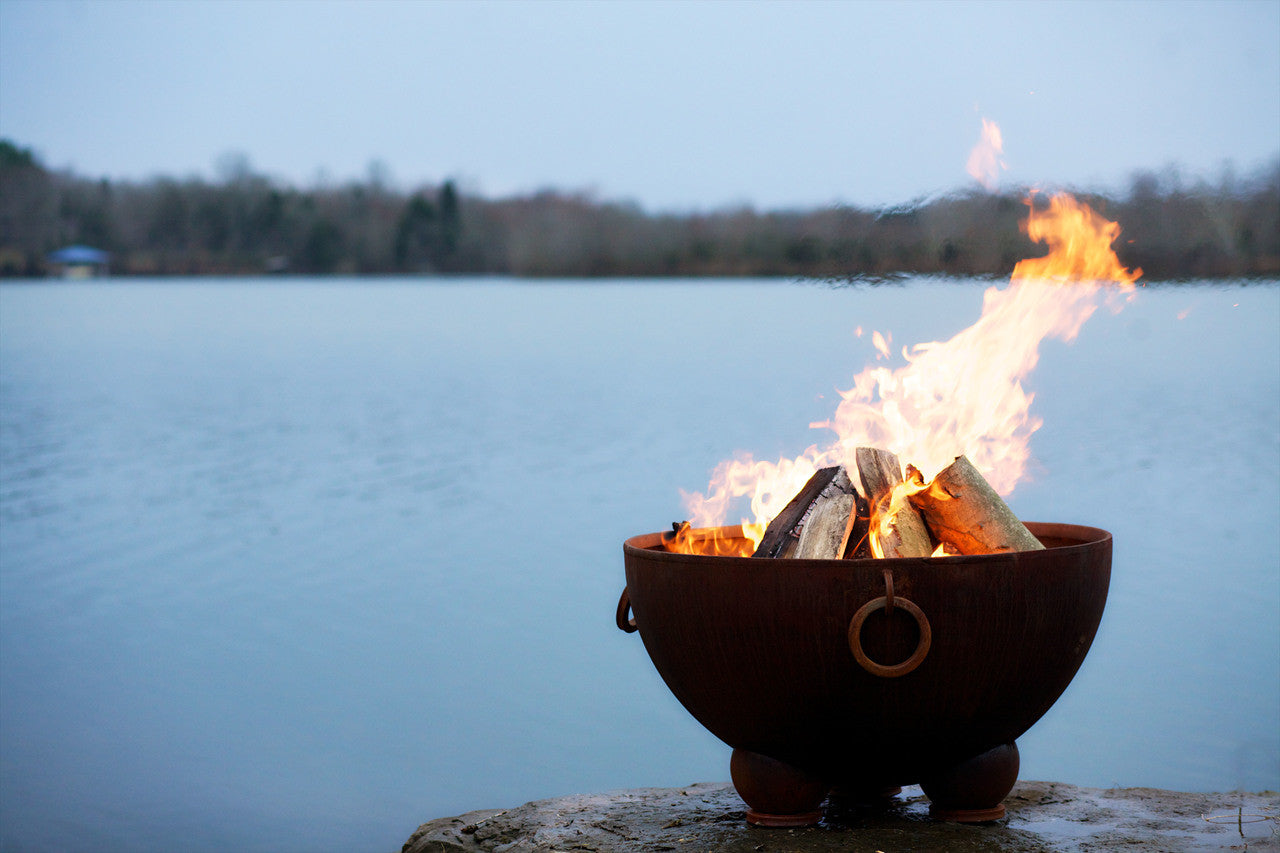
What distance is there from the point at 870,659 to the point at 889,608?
0.13m

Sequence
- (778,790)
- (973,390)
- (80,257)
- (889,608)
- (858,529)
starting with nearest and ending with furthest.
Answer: (889,608)
(778,790)
(858,529)
(973,390)
(80,257)

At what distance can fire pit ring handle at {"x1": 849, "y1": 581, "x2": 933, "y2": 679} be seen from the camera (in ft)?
8.10

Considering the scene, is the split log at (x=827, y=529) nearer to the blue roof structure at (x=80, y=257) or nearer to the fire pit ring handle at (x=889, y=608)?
the fire pit ring handle at (x=889, y=608)

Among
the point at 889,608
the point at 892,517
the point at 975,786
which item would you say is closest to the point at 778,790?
the point at 975,786

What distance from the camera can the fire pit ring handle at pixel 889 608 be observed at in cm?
247

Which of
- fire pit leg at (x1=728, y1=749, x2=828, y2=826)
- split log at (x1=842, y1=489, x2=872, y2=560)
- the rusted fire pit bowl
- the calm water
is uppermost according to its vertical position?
split log at (x1=842, y1=489, x2=872, y2=560)

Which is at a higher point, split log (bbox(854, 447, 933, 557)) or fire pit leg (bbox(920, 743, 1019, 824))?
split log (bbox(854, 447, 933, 557))

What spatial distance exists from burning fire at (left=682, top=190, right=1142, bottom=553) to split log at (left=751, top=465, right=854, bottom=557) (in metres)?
0.23

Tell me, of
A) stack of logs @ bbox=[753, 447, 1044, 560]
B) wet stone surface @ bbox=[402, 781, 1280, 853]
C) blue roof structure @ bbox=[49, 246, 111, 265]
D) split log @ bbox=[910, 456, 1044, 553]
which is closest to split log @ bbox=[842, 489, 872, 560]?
stack of logs @ bbox=[753, 447, 1044, 560]

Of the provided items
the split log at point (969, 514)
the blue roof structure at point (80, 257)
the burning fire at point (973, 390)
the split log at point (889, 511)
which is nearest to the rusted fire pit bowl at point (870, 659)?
the split log at point (969, 514)

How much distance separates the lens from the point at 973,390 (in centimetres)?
332

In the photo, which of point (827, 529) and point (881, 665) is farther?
point (827, 529)

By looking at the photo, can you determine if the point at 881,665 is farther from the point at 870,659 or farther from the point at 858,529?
the point at 858,529

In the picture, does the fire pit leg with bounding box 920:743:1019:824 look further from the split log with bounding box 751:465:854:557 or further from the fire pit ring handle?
the split log with bounding box 751:465:854:557
